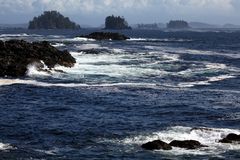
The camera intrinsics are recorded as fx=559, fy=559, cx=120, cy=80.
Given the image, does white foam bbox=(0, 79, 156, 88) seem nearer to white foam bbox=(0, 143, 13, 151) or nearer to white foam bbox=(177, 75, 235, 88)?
white foam bbox=(177, 75, 235, 88)

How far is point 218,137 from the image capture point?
38781mm

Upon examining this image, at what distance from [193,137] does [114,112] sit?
11.3 m

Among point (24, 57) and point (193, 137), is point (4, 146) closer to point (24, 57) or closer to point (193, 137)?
point (193, 137)

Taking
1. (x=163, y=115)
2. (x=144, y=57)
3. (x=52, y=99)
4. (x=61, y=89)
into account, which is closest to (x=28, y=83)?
(x=61, y=89)

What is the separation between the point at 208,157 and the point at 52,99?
80.0 feet

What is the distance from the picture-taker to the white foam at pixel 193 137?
3481cm

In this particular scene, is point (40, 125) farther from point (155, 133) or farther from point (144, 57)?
point (144, 57)

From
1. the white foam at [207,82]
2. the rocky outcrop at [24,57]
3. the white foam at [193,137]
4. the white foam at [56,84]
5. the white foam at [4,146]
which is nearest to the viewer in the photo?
the white foam at [193,137]

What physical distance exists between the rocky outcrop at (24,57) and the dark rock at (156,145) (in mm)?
37554

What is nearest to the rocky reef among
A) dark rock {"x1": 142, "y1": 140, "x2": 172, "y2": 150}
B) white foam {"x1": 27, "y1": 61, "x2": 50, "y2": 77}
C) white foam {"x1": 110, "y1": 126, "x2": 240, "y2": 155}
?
dark rock {"x1": 142, "y1": 140, "x2": 172, "y2": 150}

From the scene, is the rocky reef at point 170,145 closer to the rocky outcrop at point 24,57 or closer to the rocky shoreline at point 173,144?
the rocky shoreline at point 173,144

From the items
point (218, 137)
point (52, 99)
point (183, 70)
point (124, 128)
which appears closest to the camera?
point (218, 137)

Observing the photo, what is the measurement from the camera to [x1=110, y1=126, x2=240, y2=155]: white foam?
34.8 m

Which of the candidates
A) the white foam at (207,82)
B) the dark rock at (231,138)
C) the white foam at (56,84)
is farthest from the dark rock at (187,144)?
the white foam at (207,82)
